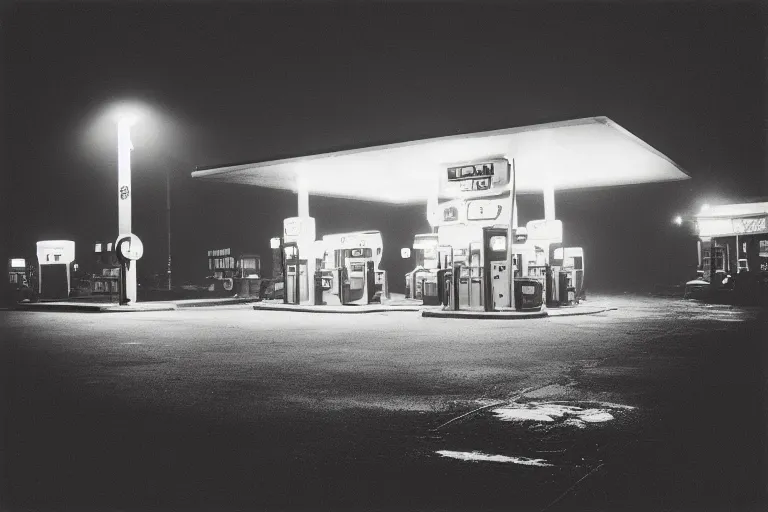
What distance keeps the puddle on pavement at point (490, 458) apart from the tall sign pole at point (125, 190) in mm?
20460

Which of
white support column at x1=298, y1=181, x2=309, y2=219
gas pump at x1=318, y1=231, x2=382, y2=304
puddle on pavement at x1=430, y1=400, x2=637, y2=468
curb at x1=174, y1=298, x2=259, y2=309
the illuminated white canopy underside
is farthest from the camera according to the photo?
white support column at x1=298, y1=181, x2=309, y2=219

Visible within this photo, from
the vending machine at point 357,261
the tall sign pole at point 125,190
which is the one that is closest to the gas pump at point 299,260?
→ the vending machine at point 357,261

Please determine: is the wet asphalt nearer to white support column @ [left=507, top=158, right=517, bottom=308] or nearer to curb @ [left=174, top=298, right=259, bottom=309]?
white support column @ [left=507, top=158, right=517, bottom=308]

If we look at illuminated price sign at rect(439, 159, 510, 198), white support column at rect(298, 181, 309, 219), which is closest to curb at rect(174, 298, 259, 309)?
white support column at rect(298, 181, 309, 219)

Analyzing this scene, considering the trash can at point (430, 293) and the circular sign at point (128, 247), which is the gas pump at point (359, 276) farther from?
the circular sign at point (128, 247)

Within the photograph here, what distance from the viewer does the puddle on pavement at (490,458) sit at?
15.0ft

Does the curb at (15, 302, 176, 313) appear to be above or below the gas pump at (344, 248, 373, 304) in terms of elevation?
below

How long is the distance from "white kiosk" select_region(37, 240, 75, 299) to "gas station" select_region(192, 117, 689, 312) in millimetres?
8940

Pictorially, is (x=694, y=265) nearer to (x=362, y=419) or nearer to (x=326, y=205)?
(x=326, y=205)

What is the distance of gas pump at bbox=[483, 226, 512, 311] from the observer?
736 inches

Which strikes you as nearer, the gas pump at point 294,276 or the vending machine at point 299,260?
the vending machine at point 299,260

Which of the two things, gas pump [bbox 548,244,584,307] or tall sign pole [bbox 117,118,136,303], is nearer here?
gas pump [bbox 548,244,584,307]

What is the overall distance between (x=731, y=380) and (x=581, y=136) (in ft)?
34.3

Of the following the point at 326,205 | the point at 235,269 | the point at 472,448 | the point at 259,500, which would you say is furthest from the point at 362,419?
the point at 326,205
